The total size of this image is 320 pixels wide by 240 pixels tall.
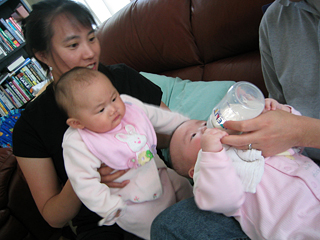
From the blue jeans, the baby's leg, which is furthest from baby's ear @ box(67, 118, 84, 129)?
the baby's leg

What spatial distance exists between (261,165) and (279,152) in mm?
107

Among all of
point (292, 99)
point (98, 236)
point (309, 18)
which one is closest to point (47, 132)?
point (98, 236)

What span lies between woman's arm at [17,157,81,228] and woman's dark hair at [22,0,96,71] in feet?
1.97

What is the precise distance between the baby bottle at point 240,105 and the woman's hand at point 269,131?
0.06 m

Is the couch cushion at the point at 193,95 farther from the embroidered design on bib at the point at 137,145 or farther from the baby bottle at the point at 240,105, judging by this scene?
the embroidered design on bib at the point at 137,145

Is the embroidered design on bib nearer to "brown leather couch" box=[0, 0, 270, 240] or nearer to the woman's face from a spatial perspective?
the woman's face

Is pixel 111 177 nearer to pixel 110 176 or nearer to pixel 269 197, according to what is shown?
pixel 110 176

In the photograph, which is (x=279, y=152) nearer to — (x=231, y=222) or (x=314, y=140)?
(x=314, y=140)

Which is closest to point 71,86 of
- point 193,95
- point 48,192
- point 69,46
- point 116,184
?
point 69,46

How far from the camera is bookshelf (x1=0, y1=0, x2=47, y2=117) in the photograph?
329cm

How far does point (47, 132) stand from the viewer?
1055mm

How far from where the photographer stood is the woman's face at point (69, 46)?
3.20ft

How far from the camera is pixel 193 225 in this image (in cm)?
85

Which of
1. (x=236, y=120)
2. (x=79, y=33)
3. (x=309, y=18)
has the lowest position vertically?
(x=236, y=120)
